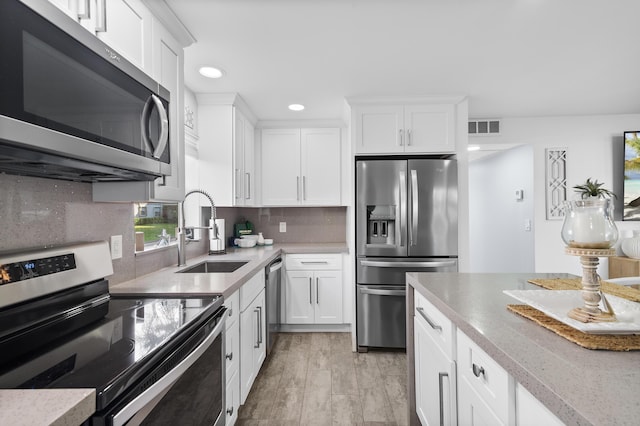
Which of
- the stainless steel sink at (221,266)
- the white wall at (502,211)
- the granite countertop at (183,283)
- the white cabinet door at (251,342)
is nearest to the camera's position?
the granite countertop at (183,283)

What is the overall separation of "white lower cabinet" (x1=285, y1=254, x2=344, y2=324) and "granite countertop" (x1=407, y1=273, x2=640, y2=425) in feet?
6.95

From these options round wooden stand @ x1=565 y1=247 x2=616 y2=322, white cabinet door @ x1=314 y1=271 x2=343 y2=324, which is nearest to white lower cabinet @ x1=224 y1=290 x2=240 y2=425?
round wooden stand @ x1=565 y1=247 x2=616 y2=322

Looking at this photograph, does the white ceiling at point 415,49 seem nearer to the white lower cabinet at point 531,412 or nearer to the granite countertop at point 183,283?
the granite countertop at point 183,283

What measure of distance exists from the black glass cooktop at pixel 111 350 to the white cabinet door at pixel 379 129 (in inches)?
84.1

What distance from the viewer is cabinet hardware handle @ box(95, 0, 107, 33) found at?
1.12 m

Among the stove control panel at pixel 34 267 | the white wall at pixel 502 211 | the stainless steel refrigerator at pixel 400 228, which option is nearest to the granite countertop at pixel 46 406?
the stove control panel at pixel 34 267

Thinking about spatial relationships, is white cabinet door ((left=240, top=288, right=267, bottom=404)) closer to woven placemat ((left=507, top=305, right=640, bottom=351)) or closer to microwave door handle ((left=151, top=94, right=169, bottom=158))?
microwave door handle ((left=151, top=94, right=169, bottom=158))

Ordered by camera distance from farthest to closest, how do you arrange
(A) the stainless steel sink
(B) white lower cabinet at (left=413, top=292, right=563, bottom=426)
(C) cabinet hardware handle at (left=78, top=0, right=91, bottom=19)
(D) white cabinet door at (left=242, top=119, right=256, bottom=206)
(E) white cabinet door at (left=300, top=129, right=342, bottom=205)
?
(E) white cabinet door at (left=300, top=129, right=342, bottom=205)
(D) white cabinet door at (left=242, top=119, right=256, bottom=206)
(A) the stainless steel sink
(C) cabinet hardware handle at (left=78, top=0, right=91, bottom=19)
(B) white lower cabinet at (left=413, top=292, right=563, bottom=426)

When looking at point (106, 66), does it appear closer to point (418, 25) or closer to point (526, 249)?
point (418, 25)

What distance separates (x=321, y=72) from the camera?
240 cm

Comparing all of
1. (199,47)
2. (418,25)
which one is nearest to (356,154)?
(418,25)

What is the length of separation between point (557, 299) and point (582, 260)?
30cm

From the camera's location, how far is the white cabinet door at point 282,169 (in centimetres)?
361

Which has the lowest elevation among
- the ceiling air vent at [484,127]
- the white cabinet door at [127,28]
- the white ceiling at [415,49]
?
the white cabinet door at [127,28]
